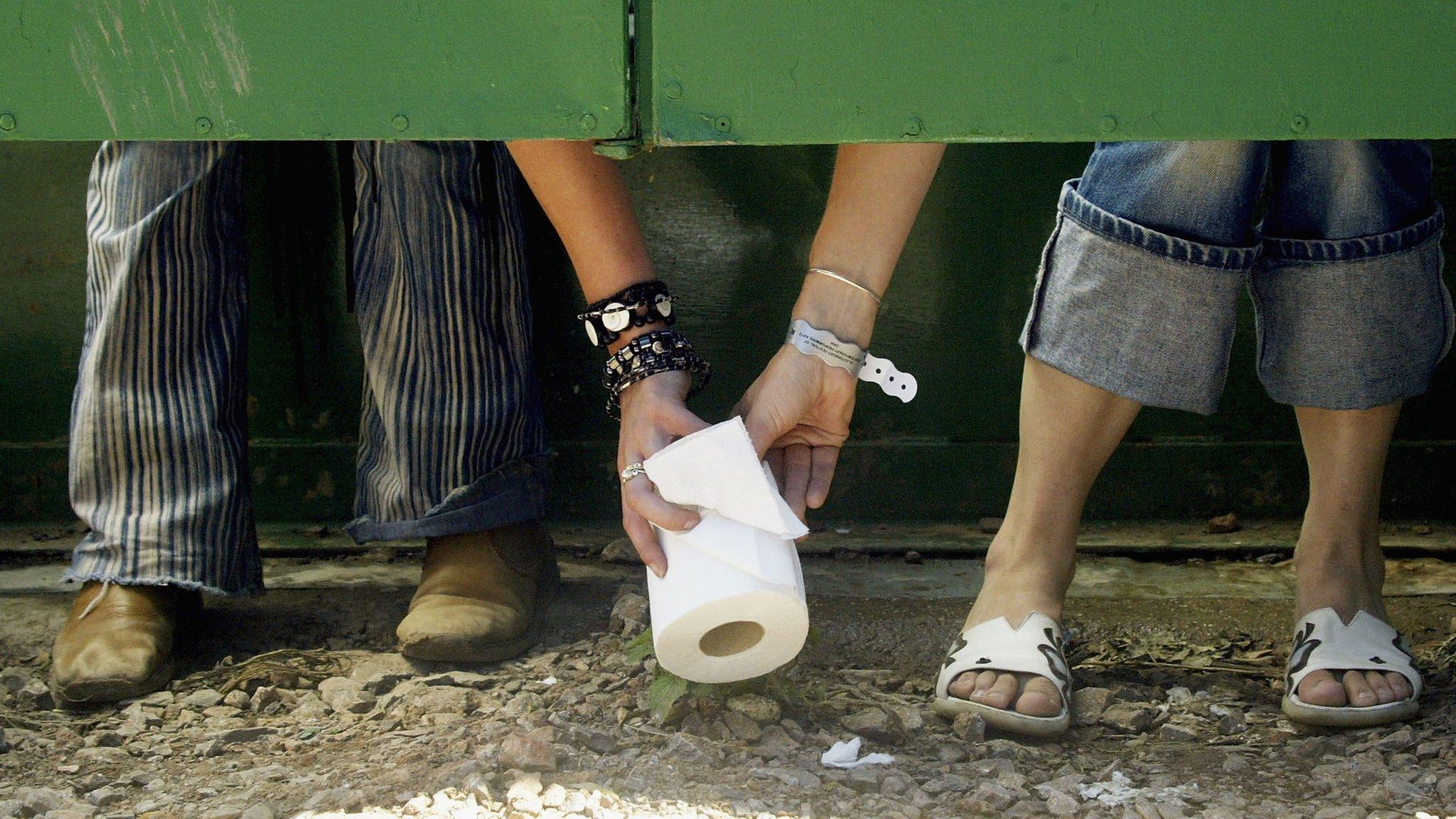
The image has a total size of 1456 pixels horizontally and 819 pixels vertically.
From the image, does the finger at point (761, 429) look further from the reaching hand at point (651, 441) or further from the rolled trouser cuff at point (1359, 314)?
the rolled trouser cuff at point (1359, 314)

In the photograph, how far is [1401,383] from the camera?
176 centimetres

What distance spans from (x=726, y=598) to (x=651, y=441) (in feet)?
0.77

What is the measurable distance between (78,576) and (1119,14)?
1.64 meters

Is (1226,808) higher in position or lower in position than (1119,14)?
lower

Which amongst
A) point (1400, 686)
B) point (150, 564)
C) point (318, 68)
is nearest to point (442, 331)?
point (150, 564)

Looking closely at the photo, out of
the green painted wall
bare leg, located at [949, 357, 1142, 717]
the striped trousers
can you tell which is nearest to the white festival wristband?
bare leg, located at [949, 357, 1142, 717]

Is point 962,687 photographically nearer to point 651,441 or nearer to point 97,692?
point 651,441

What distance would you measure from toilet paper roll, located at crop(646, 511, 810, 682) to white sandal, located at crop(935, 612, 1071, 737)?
27 centimetres

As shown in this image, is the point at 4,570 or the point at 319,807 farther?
the point at 4,570

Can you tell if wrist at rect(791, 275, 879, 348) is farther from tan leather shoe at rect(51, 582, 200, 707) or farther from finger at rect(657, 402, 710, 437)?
tan leather shoe at rect(51, 582, 200, 707)

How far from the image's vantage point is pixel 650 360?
165 centimetres

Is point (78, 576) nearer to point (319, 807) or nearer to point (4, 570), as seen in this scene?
point (4, 570)

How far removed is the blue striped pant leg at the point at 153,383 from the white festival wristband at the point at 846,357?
3.07 ft

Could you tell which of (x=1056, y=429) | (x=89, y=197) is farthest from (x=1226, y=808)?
(x=89, y=197)
